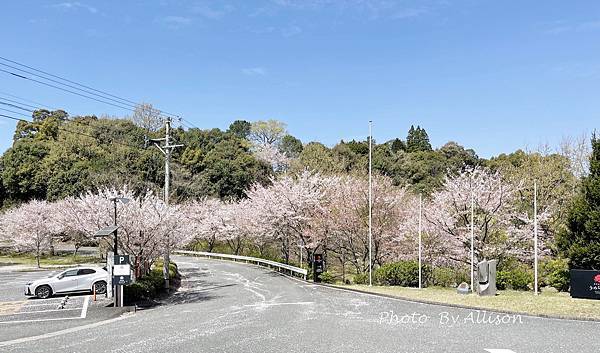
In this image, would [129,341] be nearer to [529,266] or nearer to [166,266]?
[166,266]

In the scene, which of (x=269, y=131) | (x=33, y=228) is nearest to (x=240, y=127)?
(x=269, y=131)

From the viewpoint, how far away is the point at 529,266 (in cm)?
2591

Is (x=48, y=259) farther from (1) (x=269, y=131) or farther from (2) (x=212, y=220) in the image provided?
(1) (x=269, y=131)

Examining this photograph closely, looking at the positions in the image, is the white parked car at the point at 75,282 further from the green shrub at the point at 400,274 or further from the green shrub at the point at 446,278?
the green shrub at the point at 446,278

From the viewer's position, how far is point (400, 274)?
24328 mm

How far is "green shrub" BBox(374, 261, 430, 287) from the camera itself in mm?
24250

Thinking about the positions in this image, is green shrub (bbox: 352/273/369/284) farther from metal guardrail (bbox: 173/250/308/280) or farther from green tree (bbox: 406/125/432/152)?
green tree (bbox: 406/125/432/152)

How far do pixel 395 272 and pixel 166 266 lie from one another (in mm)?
11733

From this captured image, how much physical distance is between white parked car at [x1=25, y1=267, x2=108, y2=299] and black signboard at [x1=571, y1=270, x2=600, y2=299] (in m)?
20.1

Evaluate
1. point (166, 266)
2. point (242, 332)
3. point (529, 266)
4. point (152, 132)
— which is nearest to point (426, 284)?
point (529, 266)

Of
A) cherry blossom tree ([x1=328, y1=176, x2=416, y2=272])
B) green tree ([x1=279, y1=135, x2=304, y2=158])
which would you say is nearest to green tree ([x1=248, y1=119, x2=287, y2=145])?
green tree ([x1=279, y1=135, x2=304, y2=158])

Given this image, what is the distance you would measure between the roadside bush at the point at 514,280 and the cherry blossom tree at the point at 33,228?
110ft

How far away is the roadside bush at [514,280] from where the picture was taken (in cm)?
2250

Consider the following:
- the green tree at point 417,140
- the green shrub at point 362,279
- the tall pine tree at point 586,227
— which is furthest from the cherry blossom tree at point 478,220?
the green tree at point 417,140
